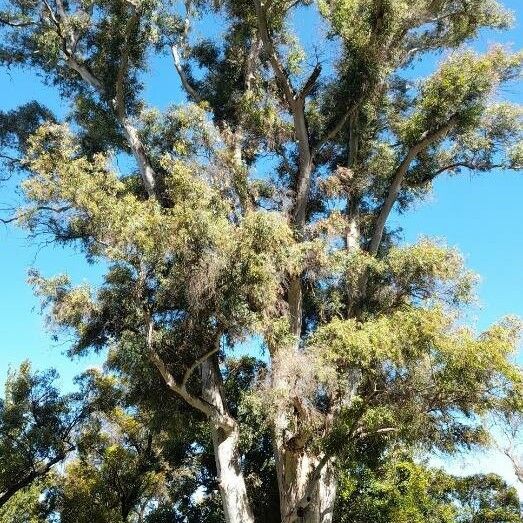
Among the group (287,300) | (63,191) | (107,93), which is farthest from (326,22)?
(63,191)

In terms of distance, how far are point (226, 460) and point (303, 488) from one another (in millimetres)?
1382

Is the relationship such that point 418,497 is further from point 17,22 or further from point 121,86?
point 17,22

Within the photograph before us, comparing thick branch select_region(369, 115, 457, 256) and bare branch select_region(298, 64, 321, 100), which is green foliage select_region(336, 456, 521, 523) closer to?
thick branch select_region(369, 115, 457, 256)

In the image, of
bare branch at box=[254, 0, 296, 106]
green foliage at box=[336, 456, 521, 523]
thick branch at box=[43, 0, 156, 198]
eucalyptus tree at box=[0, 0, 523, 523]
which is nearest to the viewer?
eucalyptus tree at box=[0, 0, 523, 523]

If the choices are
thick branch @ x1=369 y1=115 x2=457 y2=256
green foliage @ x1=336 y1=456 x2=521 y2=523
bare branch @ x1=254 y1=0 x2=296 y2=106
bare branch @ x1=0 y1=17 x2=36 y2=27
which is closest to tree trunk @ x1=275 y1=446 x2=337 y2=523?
green foliage @ x1=336 y1=456 x2=521 y2=523

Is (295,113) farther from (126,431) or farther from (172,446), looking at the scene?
(126,431)

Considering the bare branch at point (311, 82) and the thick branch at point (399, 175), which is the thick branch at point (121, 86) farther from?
the thick branch at point (399, 175)

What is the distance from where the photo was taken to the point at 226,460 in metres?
9.60

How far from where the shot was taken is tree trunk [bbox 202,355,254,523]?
9195 mm

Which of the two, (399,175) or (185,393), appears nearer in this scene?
(185,393)

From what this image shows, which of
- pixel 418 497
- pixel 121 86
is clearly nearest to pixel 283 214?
pixel 121 86

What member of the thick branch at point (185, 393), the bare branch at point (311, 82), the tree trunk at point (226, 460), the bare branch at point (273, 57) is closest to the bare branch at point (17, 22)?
the bare branch at point (273, 57)

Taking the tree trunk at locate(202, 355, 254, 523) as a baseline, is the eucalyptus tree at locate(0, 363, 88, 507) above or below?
above

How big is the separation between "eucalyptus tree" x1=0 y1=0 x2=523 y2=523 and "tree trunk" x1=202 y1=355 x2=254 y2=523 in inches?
1.3
